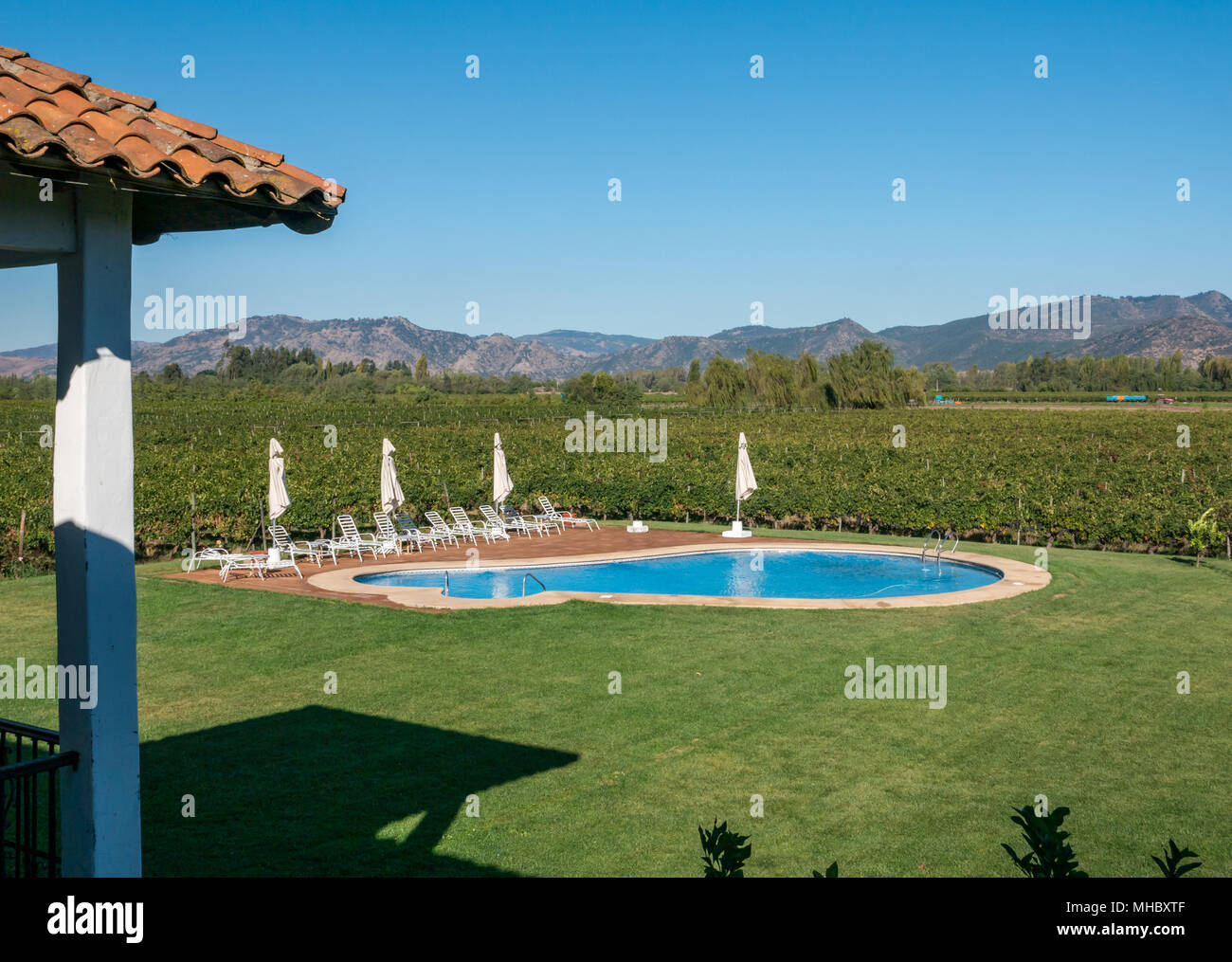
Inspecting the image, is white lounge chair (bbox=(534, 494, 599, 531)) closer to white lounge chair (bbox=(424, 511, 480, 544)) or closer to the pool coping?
white lounge chair (bbox=(424, 511, 480, 544))

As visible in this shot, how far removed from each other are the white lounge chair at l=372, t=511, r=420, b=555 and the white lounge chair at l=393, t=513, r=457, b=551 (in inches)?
2.7

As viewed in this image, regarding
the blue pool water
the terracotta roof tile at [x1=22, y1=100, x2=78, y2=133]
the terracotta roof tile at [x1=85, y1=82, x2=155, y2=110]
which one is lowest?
the blue pool water

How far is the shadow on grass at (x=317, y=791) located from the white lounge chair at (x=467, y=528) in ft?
38.6

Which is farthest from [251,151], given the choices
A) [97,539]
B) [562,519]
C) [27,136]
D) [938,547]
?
[562,519]

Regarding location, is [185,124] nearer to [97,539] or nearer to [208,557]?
[97,539]

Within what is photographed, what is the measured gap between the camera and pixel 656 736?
792cm

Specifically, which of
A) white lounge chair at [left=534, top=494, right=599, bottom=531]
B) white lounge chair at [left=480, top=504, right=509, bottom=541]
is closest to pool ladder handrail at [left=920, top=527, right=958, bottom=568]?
white lounge chair at [left=534, top=494, right=599, bottom=531]

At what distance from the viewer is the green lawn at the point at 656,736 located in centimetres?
597

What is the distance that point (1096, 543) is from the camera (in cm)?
1914

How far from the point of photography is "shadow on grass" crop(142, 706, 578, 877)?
5664 millimetres

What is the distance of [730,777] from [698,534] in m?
13.8

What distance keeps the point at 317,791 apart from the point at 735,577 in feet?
38.2

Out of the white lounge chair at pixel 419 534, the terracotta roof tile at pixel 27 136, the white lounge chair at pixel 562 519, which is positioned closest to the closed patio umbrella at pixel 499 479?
the white lounge chair at pixel 419 534
